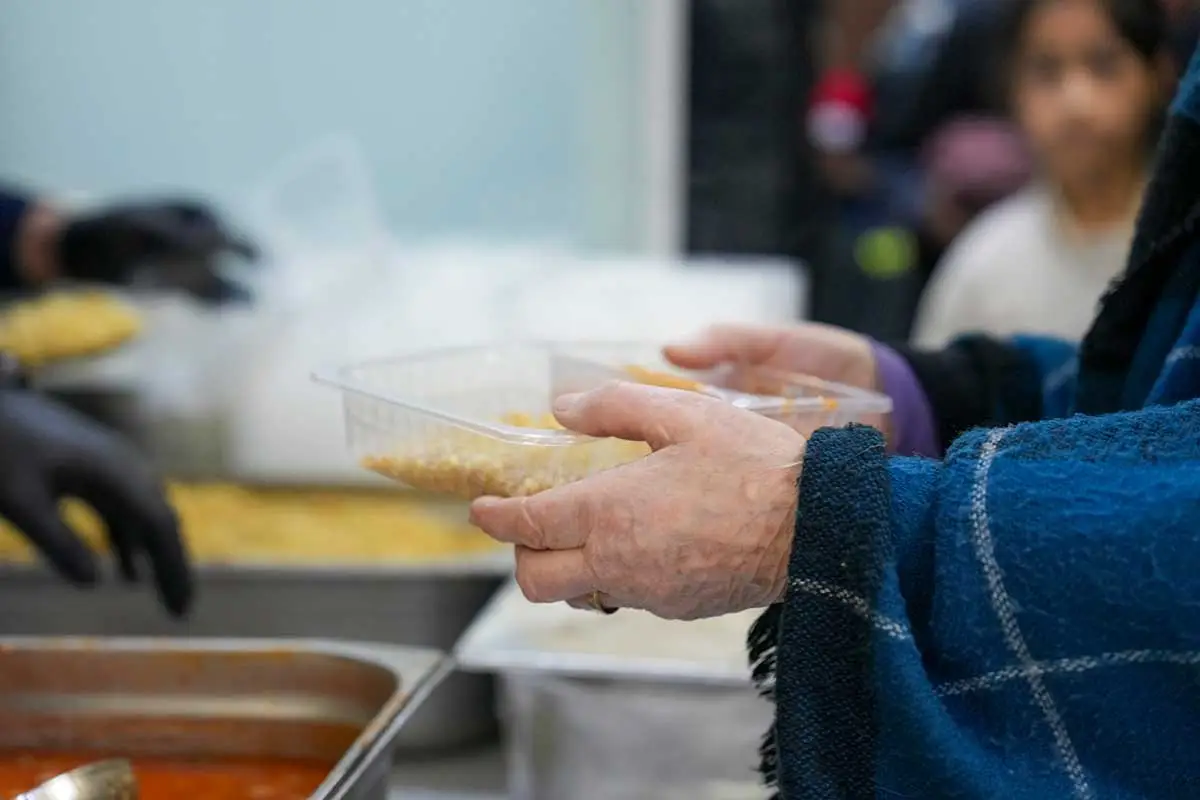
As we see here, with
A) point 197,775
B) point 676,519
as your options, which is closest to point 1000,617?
point 676,519

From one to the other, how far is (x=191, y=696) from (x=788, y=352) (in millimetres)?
531

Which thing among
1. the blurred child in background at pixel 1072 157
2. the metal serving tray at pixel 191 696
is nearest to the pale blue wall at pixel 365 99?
the blurred child in background at pixel 1072 157

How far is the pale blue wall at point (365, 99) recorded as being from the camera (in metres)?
2.33

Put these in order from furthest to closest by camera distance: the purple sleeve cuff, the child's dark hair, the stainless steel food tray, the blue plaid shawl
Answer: the child's dark hair, the stainless steel food tray, the purple sleeve cuff, the blue plaid shawl

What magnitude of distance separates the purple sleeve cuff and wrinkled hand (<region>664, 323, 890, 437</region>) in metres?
0.01

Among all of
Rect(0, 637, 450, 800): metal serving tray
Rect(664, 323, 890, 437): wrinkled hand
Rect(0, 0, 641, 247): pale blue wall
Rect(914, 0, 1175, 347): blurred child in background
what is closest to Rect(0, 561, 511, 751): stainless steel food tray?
Rect(0, 637, 450, 800): metal serving tray

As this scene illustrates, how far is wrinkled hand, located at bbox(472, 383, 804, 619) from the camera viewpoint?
576mm

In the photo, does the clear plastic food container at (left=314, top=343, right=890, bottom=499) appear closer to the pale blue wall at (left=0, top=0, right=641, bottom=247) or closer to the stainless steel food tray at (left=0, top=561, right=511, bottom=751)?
the stainless steel food tray at (left=0, top=561, right=511, bottom=751)

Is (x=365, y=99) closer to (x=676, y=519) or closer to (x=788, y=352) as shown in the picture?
(x=788, y=352)

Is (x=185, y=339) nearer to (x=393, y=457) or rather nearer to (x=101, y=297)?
(x=101, y=297)

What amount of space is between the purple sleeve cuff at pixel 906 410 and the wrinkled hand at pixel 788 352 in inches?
0.4

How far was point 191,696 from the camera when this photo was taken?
0.87 metres

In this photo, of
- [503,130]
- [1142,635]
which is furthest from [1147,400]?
[503,130]

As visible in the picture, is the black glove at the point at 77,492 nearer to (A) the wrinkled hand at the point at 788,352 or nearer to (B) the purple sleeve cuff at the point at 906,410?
(A) the wrinkled hand at the point at 788,352
